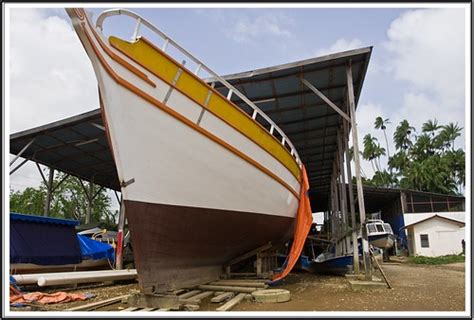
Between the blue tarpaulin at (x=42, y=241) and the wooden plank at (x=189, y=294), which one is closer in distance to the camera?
the wooden plank at (x=189, y=294)

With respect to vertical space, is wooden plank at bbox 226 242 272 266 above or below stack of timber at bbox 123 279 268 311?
above

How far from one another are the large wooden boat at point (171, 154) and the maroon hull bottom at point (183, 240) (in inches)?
0.6

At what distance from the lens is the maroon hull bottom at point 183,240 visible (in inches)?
188

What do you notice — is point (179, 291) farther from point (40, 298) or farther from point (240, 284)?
point (40, 298)

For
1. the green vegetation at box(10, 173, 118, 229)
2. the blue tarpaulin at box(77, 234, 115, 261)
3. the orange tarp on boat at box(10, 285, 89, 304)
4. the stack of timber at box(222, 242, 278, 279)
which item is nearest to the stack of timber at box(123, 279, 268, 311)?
the stack of timber at box(222, 242, 278, 279)

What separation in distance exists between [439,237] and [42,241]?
64.4 feet

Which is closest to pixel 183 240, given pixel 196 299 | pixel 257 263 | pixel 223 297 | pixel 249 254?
pixel 196 299

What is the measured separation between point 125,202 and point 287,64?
16.4ft

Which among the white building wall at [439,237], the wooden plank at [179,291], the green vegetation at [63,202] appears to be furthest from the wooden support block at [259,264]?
the green vegetation at [63,202]

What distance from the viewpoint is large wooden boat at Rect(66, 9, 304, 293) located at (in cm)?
458

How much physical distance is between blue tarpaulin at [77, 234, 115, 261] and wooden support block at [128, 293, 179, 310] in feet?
17.4

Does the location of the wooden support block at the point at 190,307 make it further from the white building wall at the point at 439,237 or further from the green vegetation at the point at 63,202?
the green vegetation at the point at 63,202

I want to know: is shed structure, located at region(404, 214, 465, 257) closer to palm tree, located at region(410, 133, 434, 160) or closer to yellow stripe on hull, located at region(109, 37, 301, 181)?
yellow stripe on hull, located at region(109, 37, 301, 181)

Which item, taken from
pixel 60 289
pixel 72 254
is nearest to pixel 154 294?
pixel 60 289
